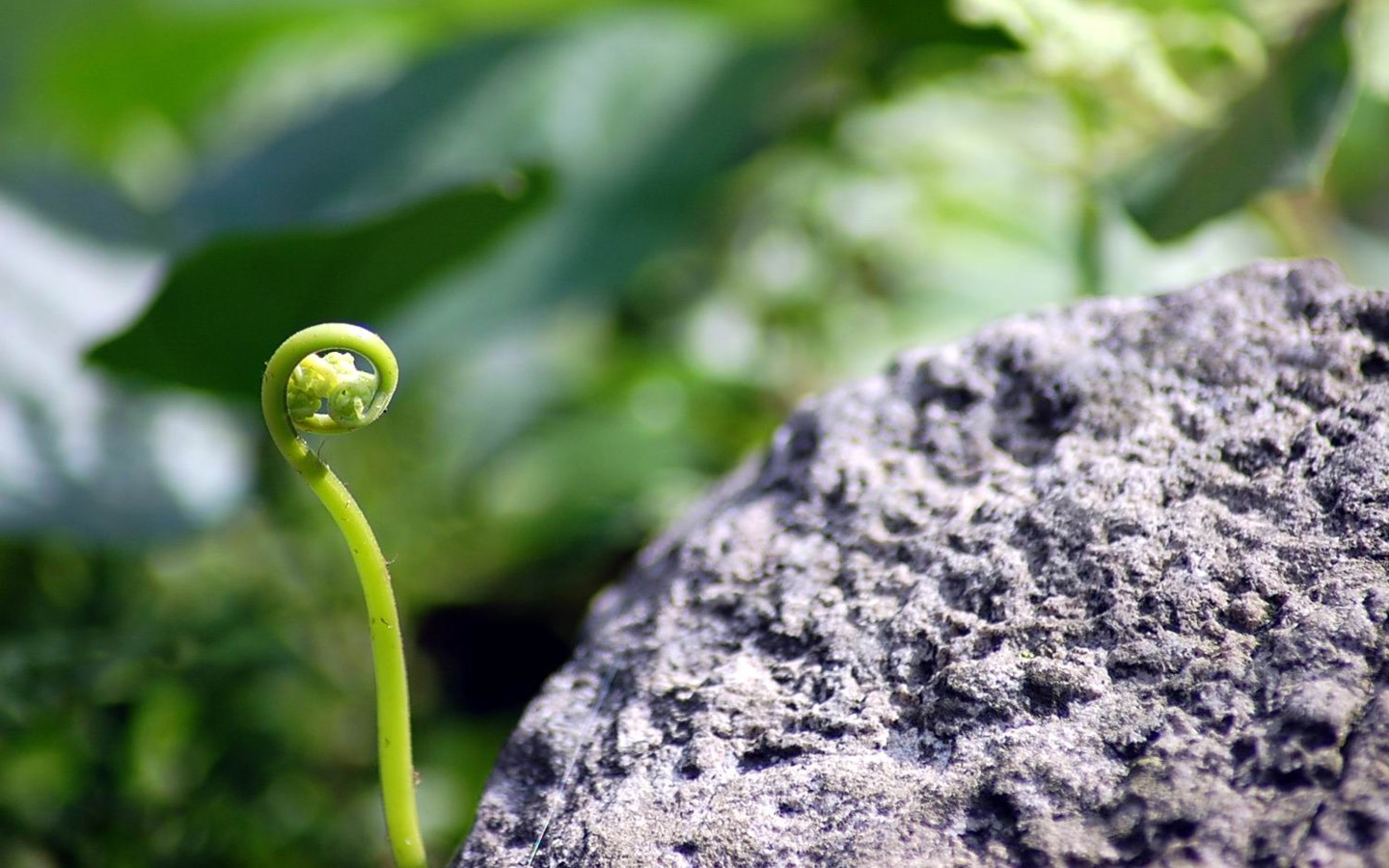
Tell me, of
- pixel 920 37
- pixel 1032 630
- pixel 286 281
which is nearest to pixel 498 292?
pixel 286 281

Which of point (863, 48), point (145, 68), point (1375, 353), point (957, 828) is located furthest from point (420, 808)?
point (145, 68)

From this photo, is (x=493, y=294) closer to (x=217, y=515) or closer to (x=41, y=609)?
(x=217, y=515)

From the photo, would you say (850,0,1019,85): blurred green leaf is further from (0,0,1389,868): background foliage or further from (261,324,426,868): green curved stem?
(261,324,426,868): green curved stem

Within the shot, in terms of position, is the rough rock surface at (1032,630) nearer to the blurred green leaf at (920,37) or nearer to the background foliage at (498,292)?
the background foliage at (498,292)

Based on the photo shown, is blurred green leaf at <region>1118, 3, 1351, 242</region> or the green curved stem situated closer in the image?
the green curved stem

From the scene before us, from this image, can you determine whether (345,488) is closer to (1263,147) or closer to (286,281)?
(286,281)

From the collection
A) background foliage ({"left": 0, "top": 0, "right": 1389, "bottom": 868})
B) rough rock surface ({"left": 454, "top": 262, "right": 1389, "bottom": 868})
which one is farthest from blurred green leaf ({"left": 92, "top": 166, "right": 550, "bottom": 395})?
rough rock surface ({"left": 454, "top": 262, "right": 1389, "bottom": 868})
